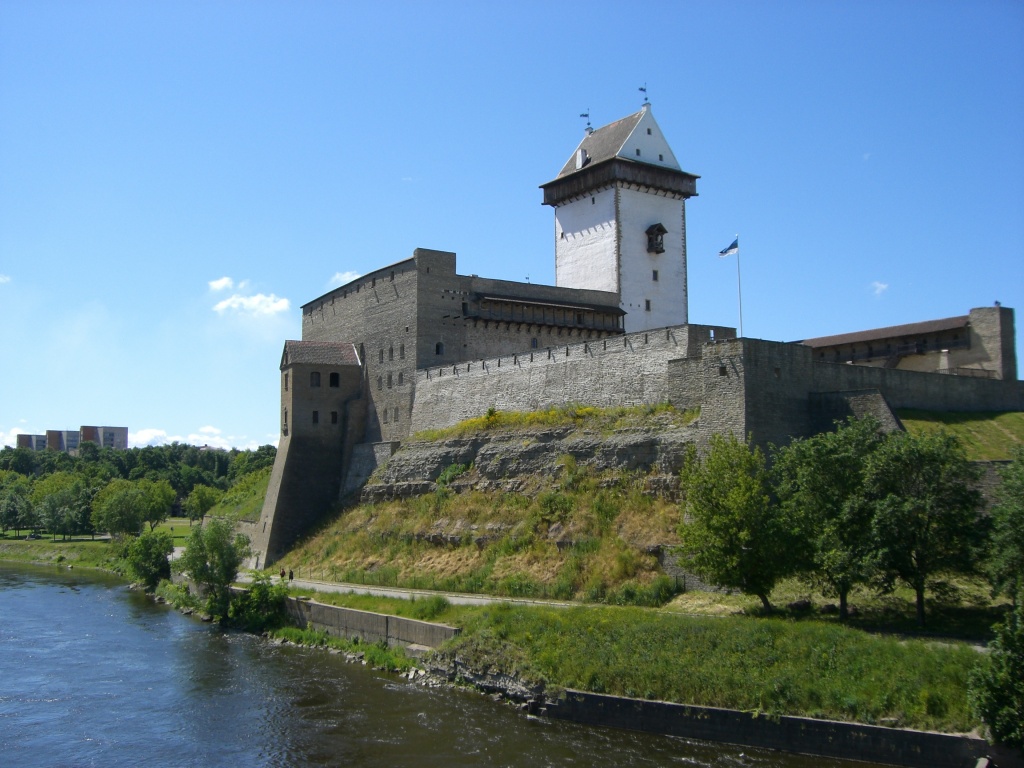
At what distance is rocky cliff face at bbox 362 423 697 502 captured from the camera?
31.4 metres

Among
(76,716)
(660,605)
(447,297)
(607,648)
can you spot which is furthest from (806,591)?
(447,297)

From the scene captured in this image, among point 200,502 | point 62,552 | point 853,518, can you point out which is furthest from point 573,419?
point 62,552

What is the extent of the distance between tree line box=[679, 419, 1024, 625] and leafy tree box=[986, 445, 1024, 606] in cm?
3

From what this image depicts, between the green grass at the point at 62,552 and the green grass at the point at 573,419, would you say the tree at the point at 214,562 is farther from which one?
the green grass at the point at 62,552

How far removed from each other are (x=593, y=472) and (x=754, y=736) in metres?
13.8

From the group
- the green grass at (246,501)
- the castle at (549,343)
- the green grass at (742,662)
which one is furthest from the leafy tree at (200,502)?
the green grass at (742,662)

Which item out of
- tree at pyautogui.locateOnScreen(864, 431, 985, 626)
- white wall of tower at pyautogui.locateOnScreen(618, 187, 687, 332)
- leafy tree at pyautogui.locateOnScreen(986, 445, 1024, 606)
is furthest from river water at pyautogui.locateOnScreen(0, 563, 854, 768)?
white wall of tower at pyautogui.locateOnScreen(618, 187, 687, 332)

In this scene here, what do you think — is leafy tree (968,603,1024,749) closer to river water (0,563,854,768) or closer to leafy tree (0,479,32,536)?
river water (0,563,854,768)

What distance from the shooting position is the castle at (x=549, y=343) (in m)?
36.5

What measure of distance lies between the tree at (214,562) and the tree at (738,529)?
20.6 meters

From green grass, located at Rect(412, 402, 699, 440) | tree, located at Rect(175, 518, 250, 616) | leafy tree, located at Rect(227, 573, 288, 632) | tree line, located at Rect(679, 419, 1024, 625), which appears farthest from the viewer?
tree, located at Rect(175, 518, 250, 616)

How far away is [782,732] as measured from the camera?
2025 cm

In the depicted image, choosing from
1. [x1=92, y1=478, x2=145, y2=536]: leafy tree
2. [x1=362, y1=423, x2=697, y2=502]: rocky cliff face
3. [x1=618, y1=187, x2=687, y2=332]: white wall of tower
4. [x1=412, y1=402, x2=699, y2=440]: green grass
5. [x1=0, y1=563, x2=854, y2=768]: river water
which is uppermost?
[x1=618, y1=187, x2=687, y2=332]: white wall of tower

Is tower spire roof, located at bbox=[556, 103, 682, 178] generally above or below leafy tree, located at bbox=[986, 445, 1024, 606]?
above
